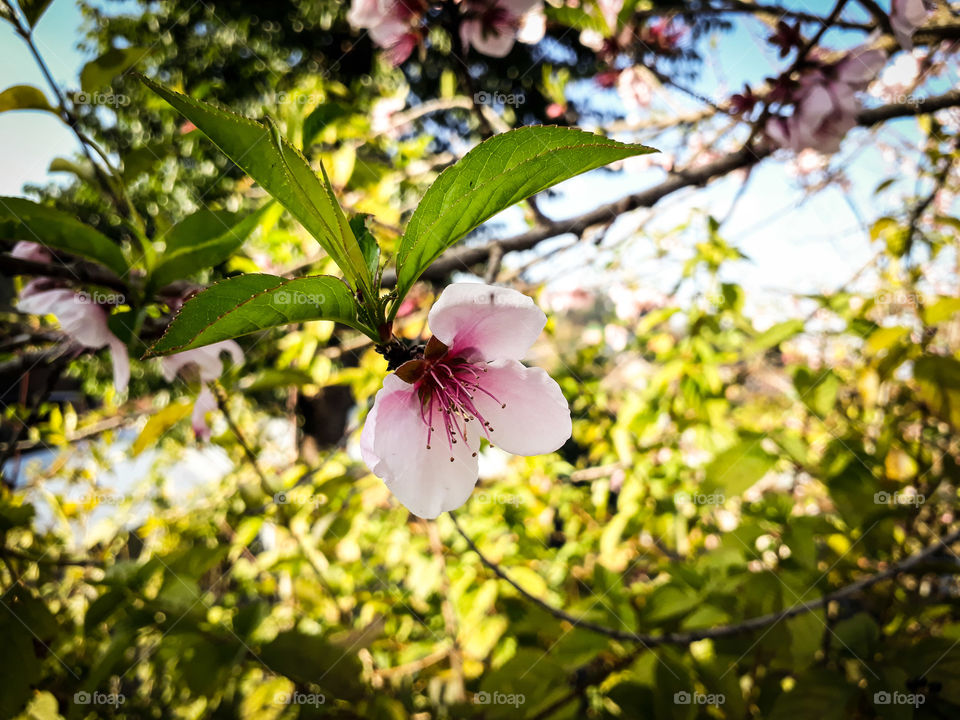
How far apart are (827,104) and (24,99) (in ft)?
4.44

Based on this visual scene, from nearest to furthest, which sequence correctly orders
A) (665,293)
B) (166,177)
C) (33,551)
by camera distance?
(33,551) < (665,293) < (166,177)

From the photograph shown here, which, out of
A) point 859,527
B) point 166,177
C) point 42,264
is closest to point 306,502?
point 42,264

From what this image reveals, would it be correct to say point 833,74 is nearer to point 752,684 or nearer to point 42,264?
point 752,684

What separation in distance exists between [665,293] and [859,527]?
76.9 inches

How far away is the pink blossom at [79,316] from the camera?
2.05ft

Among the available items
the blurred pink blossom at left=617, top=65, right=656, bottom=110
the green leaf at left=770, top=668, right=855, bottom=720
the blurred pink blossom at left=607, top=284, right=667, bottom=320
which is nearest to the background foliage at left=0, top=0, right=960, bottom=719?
the green leaf at left=770, top=668, right=855, bottom=720

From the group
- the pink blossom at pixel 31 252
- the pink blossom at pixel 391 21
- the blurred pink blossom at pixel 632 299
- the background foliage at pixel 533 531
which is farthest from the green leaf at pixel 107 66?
the blurred pink blossom at pixel 632 299

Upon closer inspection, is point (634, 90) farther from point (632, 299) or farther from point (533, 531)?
point (533, 531)

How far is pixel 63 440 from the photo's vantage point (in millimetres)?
1388

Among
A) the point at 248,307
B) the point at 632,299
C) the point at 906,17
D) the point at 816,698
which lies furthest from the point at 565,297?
the point at 248,307

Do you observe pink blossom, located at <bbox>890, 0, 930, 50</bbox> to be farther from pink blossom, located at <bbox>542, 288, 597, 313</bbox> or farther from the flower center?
pink blossom, located at <bbox>542, 288, 597, 313</bbox>

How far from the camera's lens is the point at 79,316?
623mm

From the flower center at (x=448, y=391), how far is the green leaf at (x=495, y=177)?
3.9 inches

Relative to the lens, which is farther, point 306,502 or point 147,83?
point 306,502
